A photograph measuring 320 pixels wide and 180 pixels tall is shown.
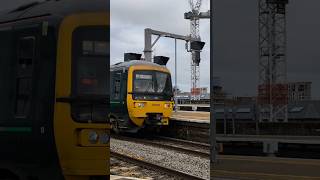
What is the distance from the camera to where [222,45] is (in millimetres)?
1835

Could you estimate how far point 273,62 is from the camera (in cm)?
166

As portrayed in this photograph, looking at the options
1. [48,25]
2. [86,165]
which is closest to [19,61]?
[48,25]

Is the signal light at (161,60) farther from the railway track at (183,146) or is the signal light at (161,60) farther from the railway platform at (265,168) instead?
the railway platform at (265,168)

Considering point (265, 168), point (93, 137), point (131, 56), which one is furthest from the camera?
point (93, 137)

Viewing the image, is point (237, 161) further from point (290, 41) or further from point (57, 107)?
point (57, 107)

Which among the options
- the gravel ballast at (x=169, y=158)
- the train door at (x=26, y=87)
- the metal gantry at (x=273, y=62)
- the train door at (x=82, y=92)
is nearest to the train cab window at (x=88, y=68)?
the train door at (x=82, y=92)

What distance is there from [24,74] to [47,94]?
214mm

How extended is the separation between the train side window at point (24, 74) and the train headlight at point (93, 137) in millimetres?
436

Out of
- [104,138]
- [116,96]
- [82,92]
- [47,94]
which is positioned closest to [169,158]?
[116,96]

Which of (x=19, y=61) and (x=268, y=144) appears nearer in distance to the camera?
(x=268, y=144)

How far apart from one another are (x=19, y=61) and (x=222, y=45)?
1.35 meters

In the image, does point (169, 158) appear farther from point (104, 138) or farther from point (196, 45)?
point (196, 45)

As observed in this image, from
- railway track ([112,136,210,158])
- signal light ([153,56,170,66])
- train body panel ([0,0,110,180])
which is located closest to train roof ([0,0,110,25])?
train body panel ([0,0,110,180])

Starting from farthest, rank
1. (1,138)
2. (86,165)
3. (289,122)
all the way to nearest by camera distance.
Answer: (1,138)
(86,165)
(289,122)
